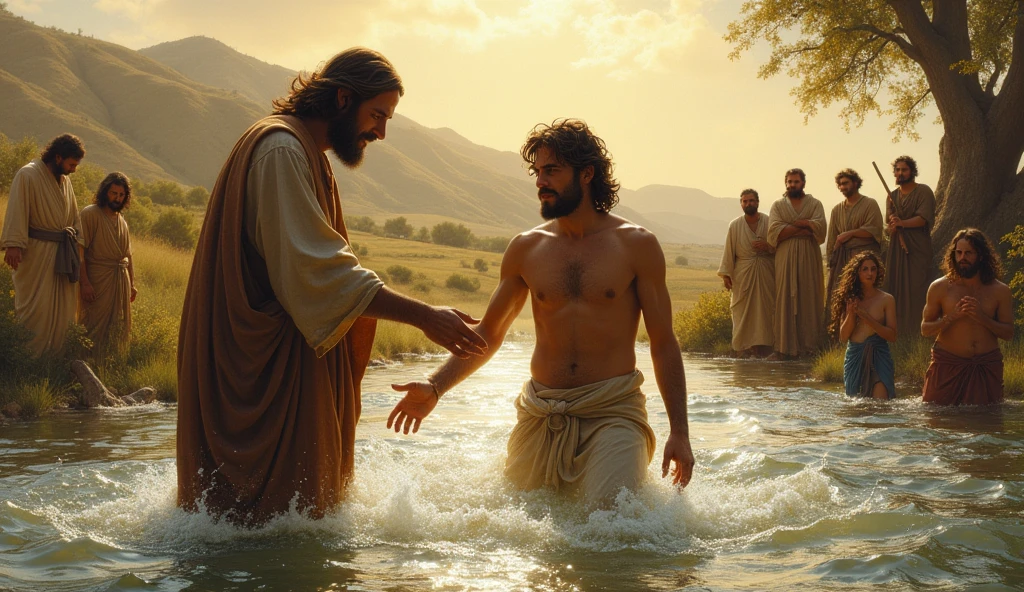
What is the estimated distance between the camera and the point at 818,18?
57.2 ft

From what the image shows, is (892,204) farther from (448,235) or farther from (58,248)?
(448,235)

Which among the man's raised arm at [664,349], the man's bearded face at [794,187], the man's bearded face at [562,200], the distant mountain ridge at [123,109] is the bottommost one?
the man's raised arm at [664,349]

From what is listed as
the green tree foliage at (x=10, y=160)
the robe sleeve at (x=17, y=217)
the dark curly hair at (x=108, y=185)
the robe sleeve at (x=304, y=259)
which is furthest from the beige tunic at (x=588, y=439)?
the green tree foliage at (x=10, y=160)

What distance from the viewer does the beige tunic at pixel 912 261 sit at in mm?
14086

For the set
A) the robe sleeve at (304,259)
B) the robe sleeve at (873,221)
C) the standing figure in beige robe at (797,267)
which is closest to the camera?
the robe sleeve at (304,259)

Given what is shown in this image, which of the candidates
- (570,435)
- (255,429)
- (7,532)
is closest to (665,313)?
(570,435)

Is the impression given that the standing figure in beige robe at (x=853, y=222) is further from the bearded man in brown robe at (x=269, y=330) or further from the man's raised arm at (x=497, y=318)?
the bearded man in brown robe at (x=269, y=330)

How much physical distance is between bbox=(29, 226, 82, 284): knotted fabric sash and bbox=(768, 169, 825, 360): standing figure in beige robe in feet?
34.3

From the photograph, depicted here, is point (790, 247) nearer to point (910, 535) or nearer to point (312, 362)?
point (910, 535)

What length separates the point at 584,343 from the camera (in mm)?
5312

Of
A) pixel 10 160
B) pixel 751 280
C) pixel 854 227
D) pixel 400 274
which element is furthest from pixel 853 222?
pixel 400 274

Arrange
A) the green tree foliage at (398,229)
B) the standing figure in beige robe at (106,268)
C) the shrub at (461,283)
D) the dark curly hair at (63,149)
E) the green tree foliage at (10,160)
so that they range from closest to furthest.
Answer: the dark curly hair at (63,149) → the standing figure in beige robe at (106,268) → the green tree foliage at (10,160) → the shrub at (461,283) → the green tree foliage at (398,229)

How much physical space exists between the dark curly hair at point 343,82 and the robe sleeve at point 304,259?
43cm

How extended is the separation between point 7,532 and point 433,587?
2.35m
